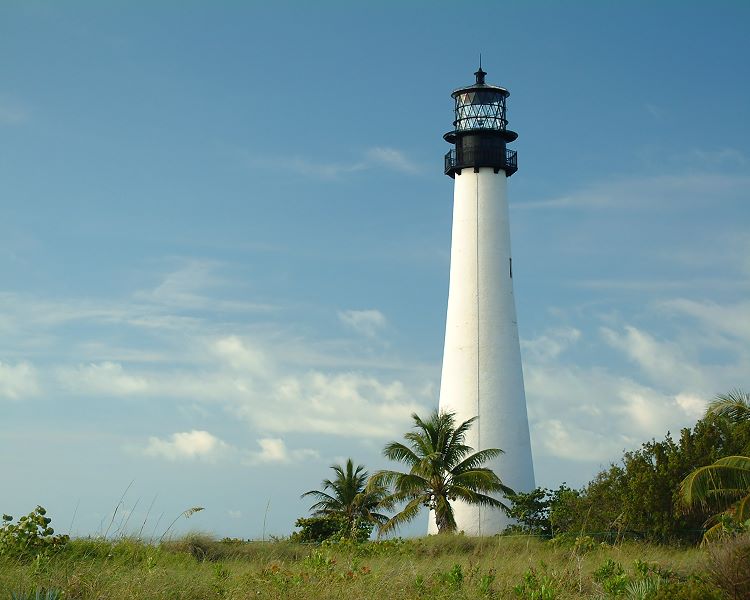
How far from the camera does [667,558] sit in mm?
22109

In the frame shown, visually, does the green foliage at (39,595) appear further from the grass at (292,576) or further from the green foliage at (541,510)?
the green foliage at (541,510)

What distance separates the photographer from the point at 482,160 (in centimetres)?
4175

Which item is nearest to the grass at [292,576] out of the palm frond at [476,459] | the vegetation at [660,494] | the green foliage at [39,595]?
the green foliage at [39,595]

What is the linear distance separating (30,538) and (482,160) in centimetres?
2796

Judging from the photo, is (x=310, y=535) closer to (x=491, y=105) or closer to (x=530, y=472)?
(x=530, y=472)

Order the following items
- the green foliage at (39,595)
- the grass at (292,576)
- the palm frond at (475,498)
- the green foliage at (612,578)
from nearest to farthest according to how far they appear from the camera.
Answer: the green foliage at (39,595)
the grass at (292,576)
the green foliage at (612,578)
the palm frond at (475,498)

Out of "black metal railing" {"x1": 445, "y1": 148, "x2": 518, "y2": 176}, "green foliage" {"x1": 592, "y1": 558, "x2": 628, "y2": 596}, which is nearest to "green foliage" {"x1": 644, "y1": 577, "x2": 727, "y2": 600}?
"green foliage" {"x1": 592, "y1": 558, "x2": 628, "y2": 596}

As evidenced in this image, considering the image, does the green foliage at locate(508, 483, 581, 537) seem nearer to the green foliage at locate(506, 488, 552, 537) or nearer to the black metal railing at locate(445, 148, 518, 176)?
Result: the green foliage at locate(506, 488, 552, 537)

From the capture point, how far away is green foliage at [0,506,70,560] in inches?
684

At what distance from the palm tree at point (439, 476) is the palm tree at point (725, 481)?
9429mm

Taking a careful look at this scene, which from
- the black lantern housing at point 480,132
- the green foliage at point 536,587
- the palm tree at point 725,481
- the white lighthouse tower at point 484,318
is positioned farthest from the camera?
the black lantern housing at point 480,132

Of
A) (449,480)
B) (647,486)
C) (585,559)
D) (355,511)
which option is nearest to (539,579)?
(585,559)

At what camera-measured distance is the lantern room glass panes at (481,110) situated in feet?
141

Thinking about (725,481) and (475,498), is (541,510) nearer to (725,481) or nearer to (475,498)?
(475,498)
